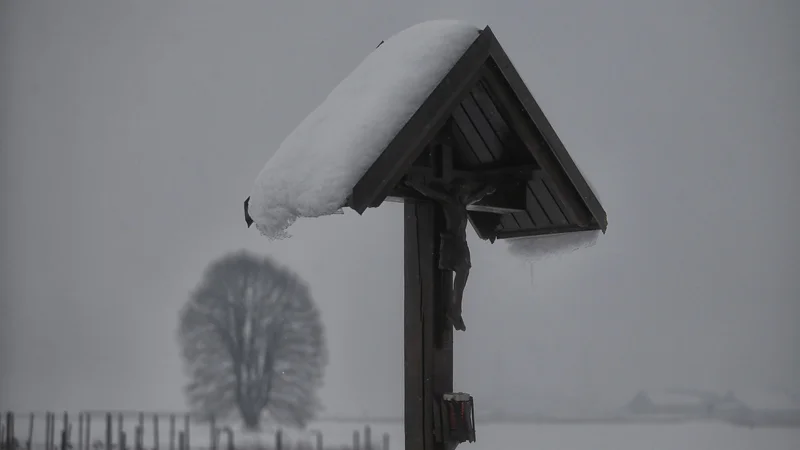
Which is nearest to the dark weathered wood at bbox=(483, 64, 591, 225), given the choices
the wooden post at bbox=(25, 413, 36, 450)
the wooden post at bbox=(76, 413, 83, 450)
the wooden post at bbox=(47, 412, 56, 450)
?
the wooden post at bbox=(76, 413, 83, 450)

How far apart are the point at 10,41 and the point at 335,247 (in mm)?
8144

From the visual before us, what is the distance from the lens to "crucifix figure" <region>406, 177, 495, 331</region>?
10.3 ft

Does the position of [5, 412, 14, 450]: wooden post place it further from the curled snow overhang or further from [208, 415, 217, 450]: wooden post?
the curled snow overhang

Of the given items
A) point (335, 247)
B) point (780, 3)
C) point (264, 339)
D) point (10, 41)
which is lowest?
point (264, 339)

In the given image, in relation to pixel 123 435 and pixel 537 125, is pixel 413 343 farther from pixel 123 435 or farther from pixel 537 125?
pixel 123 435

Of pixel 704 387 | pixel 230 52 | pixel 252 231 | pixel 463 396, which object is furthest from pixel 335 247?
pixel 463 396

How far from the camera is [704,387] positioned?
9.28 meters

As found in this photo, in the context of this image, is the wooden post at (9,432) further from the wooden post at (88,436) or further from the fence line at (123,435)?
the wooden post at (88,436)

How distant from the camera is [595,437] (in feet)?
26.7

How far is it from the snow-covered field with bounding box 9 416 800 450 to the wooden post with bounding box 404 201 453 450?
4262 millimetres

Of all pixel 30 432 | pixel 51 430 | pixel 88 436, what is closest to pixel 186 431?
pixel 88 436

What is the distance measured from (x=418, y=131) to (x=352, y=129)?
0.67ft

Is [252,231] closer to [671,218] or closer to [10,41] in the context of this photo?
[671,218]

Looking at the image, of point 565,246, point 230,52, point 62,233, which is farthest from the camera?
point 230,52
